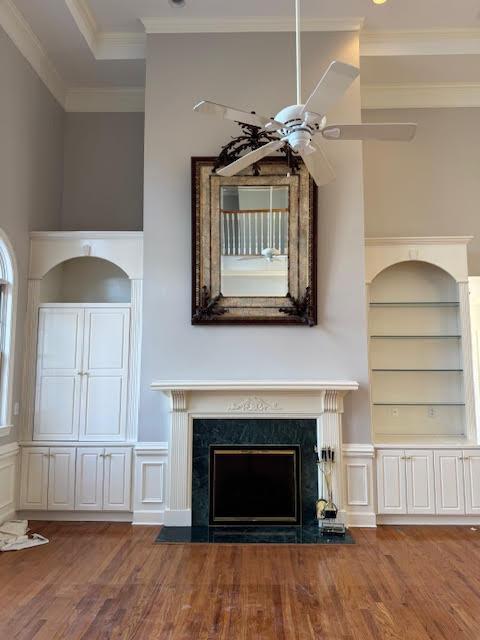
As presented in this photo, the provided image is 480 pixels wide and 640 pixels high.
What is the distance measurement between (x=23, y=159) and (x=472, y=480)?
5445mm

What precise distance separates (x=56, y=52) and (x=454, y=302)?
16.6ft

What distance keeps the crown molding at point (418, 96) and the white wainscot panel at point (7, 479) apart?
5374mm

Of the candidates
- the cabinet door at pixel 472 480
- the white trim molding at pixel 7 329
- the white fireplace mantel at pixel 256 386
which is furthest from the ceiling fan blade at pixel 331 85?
the cabinet door at pixel 472 480

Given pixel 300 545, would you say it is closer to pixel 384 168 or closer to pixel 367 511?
pixel 367 511

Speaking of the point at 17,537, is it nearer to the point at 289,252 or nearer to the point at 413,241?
the point at 289,252

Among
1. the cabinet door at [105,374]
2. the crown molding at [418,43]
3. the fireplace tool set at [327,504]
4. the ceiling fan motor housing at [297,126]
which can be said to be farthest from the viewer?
the crown molding at [418,43]

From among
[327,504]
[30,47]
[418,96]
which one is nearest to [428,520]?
[327,504]

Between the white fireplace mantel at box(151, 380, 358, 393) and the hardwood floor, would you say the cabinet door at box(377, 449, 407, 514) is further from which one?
the white fireplace mantel at box(151, 380, 358, 393)

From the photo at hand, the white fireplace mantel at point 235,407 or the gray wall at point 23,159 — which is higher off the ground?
the gray wall at point 23,159

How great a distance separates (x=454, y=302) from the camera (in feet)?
16.6

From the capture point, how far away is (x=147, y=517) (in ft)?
14.7

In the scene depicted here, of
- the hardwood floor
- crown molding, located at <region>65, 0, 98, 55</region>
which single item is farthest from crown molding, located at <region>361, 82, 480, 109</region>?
the hardwood floor

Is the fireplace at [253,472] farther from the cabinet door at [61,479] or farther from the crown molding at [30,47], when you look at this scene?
the crown molding at [30,47]

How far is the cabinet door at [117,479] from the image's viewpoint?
4582 millimetres
